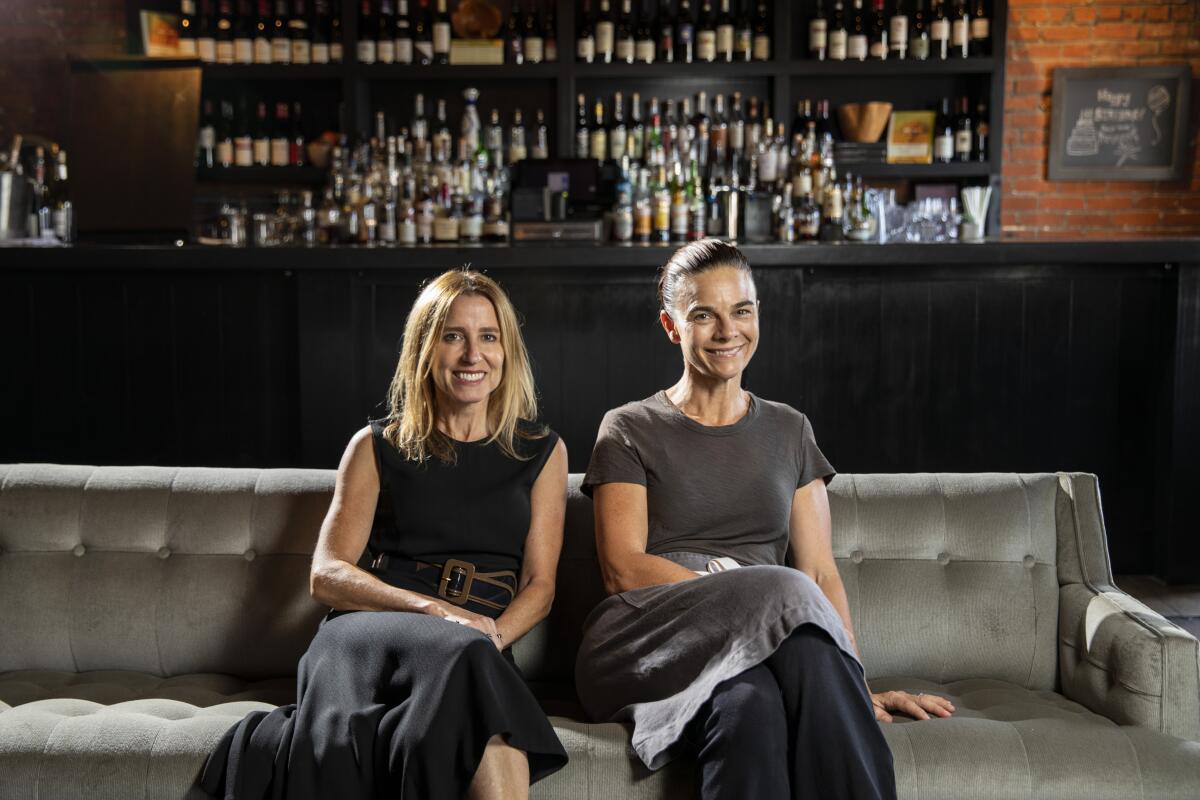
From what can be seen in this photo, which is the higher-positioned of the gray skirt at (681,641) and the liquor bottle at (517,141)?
the liquor bottle at (517,141)

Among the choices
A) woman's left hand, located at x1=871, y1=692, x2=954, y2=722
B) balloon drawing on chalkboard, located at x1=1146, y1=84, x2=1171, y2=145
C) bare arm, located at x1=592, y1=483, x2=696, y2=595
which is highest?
balloon drawing on chalkboard, located at x1=1146, y1=84, x2=1171, y2=145

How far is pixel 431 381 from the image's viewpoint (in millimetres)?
2207

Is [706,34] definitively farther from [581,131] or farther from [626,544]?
[626,544]

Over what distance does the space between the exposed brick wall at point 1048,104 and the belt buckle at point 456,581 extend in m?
5.06

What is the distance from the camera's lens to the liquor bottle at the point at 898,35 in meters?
5.76

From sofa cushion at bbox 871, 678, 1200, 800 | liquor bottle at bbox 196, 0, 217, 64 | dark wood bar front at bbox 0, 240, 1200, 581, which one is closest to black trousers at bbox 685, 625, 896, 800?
sofa cushion at bbox 871, 678, 1200, 800

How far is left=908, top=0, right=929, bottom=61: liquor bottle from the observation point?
5844 mm

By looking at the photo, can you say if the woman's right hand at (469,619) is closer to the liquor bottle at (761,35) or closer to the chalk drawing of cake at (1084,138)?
the liquor bottle at (761,35)

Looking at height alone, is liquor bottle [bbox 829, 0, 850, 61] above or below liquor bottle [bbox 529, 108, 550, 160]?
above

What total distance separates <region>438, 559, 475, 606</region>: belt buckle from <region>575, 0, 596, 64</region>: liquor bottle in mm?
4175

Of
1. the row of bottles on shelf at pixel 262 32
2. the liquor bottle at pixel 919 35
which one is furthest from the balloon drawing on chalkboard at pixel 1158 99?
the row of bottles on shelf at pixel 262 32

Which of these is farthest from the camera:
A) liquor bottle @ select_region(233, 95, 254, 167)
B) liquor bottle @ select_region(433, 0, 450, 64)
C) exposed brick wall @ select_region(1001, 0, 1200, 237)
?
exposed brick wall @ select_region(1001, 0, 1200, 237)

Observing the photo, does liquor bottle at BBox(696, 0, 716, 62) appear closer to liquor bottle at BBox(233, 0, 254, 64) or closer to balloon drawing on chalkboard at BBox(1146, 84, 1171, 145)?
liquor bottle at BBox(233, 0, 254, 64)

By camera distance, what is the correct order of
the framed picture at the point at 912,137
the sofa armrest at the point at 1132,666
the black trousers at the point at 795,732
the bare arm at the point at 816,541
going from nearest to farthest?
the black trousers at the point at 795,732
the sofa armrest at the point at 1132,666
the bare arm at the point at 816,541
the framed picture at the point at 912,137
